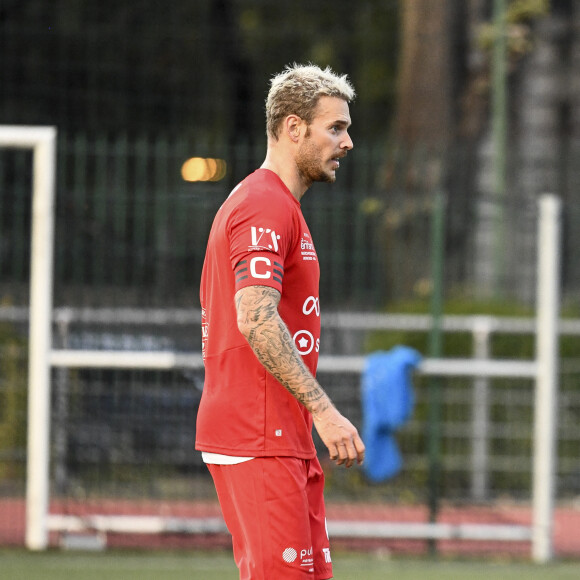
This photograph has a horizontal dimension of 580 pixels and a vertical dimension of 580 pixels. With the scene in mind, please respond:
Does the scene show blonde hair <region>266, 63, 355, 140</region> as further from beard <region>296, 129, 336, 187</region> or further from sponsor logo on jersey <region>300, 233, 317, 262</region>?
sponsor logo on jersey <region>300, 233, 317, 262</region>

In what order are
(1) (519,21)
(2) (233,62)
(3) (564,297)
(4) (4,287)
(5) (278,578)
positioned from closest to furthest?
1. (5) (278,578)
2. (4) (4,287)
3. (3) (564,297)
4. (1) (519,21)
5. (2) (233,62)

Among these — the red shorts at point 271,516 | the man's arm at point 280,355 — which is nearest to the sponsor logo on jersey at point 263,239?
the man's arm at point 280,355

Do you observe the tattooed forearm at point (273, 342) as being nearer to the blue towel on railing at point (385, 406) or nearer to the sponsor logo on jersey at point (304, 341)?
the sponsor logo on jersey at point (304, 341)

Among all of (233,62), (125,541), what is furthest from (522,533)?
(233,62)

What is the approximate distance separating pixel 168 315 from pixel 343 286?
1.18 metres

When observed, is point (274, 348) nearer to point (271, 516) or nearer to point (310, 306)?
point (310, 306)

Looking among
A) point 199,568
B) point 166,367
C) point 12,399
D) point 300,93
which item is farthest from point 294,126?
point 12,399

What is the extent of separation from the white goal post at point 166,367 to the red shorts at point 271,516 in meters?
3.49

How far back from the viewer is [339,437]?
11.7ft

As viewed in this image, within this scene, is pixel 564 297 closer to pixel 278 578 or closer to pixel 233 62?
pixel 278 578

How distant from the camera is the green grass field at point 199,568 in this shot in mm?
6977

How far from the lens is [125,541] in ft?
25.7

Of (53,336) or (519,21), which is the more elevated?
(519,21)

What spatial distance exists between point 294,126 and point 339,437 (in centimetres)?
97
